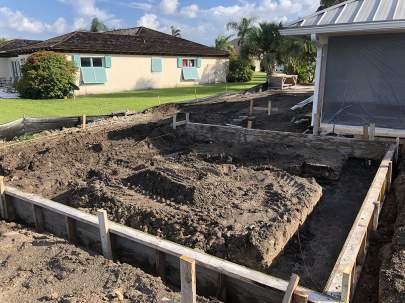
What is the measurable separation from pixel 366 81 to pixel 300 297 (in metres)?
7.56

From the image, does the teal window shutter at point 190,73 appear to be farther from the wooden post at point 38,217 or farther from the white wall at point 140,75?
the wooden post at point 38,217

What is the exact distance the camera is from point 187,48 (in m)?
31.2

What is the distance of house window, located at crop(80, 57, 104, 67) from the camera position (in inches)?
931

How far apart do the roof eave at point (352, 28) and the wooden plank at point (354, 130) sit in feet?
7.42

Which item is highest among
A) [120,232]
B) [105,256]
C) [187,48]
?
[187,48]

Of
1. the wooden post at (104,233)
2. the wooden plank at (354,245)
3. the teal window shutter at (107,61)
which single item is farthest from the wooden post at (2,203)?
the teal window shutter at (107,61)

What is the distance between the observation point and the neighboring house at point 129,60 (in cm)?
2361

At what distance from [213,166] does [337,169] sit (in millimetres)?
2402

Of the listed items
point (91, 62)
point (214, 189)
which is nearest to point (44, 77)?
point (91, 62)

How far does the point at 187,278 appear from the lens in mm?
3031

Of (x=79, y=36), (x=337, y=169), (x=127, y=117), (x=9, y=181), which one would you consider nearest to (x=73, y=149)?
(x=9, y=181)

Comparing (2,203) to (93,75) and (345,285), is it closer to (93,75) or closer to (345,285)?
(345,285)

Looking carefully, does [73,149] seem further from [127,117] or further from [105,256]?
[105,256]

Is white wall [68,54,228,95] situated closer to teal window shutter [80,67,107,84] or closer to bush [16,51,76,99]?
teal window shutter [80,67,107,84]
